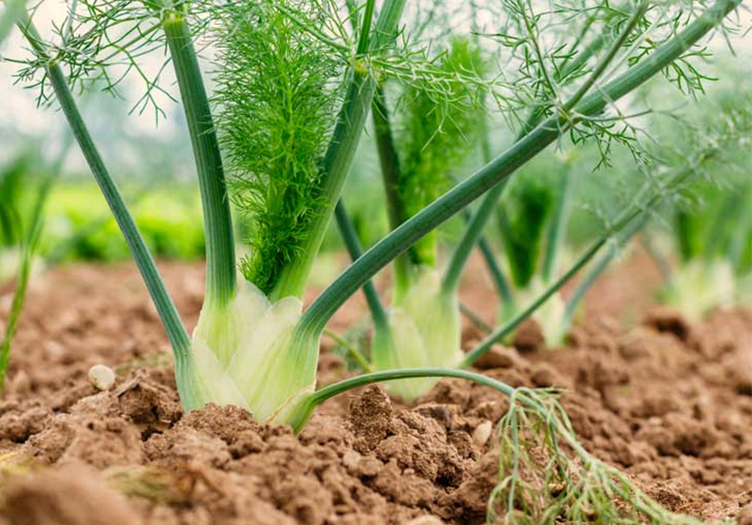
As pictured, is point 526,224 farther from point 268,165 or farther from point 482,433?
point 268,165

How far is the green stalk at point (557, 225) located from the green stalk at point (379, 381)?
1.69m

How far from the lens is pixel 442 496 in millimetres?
1536

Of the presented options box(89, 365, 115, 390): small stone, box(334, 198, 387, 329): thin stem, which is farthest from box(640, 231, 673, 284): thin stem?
box(89, 365, 115, 390): small stone

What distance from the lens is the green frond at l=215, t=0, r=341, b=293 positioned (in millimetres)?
1692

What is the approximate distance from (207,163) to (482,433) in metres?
0.83

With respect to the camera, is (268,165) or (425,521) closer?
(425,521)

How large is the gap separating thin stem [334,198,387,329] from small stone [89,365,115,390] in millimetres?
627

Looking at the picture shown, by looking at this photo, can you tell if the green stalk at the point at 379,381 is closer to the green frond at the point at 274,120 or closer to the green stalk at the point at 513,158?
the green stalk at the point at 513,158

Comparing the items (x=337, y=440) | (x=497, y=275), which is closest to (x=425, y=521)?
(x=337, y=440)

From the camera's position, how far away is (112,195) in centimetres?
161

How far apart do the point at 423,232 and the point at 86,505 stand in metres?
0.75

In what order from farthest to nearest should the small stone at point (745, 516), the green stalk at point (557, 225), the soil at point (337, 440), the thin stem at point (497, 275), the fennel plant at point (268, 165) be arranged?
A: the green stalk at point (557, 225)
the thin stem at point (497, 275)
the fennel plant at point (268, 165)
the small stone at point (745, 516)
the soil at point (337, 440)

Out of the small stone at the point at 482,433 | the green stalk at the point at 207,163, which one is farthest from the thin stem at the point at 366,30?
the small stone at the point at 482,433

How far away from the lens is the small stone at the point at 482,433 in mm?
1879
